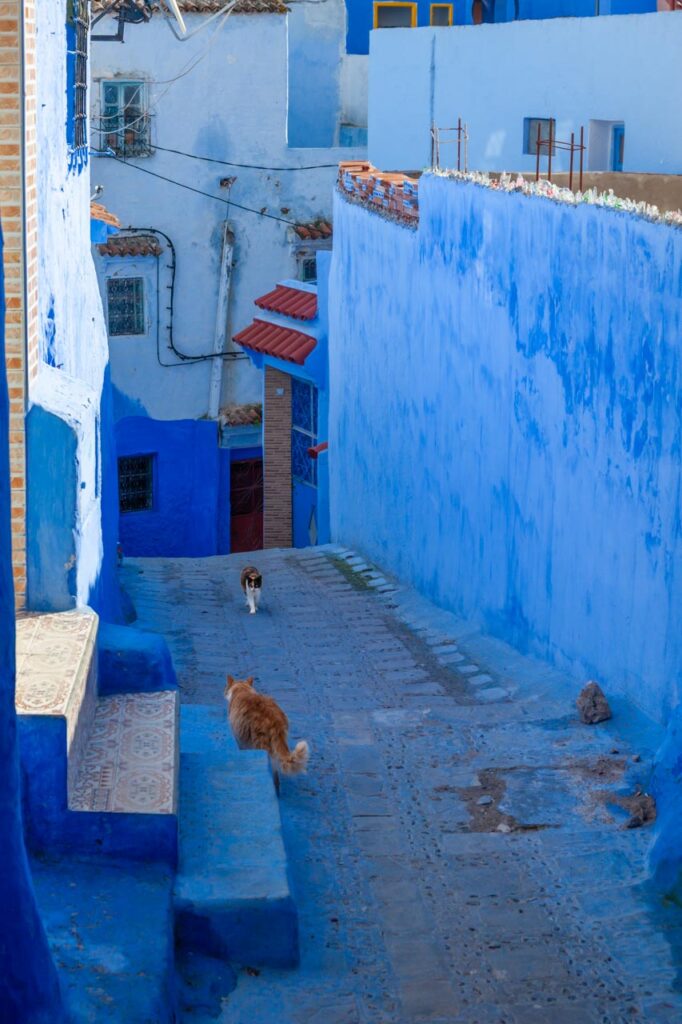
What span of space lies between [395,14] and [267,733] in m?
20.4

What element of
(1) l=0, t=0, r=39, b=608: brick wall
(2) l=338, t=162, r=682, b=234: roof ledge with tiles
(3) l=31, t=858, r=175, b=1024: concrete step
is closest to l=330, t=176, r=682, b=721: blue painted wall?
(2) l=338, t=162, r=682, b=234: roof ledge with tiles

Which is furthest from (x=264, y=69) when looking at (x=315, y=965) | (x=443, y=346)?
(x=315, y=965)

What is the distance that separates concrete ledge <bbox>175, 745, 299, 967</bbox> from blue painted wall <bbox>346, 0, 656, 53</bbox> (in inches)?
694

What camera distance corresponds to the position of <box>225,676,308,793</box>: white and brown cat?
772cm

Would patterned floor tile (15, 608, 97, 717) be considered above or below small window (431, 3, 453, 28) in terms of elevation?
below

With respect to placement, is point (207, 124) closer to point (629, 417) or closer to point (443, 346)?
point (443, 346)

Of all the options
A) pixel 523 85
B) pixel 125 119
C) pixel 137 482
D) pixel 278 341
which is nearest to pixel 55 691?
pixel 278 341

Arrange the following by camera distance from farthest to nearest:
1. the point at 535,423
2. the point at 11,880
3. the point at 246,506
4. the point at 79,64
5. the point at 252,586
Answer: the point at 246,506 → the point at 252,586 → the point at 535,423 → the point at 79,64 → the point at 11,880

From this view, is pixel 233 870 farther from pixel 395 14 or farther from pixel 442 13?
pixel 395 14

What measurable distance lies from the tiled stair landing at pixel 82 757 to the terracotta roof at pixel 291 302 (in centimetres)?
1232

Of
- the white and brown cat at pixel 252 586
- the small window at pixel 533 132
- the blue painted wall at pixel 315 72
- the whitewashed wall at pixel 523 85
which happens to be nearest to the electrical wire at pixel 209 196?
the whitewashed wall at pixel 523 85

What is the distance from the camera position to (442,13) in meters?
25.4

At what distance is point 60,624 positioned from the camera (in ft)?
23.1

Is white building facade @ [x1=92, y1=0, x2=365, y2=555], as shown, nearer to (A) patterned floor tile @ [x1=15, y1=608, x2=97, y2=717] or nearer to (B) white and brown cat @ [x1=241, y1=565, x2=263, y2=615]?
(B) white and brown cat @ [x1=241, y1=565, x2=263, y2=615]
